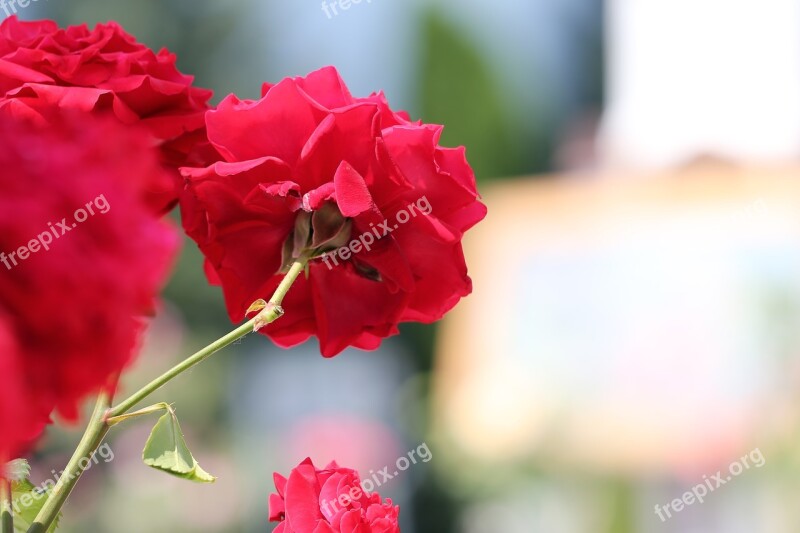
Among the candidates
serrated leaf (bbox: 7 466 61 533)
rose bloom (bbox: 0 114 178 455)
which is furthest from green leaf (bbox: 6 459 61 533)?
rose bloom (bbox: 0 114 178 455)

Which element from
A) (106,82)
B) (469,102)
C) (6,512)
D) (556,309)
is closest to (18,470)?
(6,512)

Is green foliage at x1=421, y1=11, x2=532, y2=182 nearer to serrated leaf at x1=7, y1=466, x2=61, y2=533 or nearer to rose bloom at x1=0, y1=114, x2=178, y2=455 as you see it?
serrated leaf at x1=7, y1=466, x2=61, y2=533

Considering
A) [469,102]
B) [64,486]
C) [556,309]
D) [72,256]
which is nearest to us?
[72,256]

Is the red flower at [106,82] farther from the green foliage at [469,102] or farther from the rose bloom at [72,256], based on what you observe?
the green foliage at [469,102]

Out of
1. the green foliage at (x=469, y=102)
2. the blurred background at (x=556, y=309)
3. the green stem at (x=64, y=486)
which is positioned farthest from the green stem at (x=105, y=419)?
the green foliage at (x=469, y=102)

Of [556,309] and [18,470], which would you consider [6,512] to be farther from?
[556,309]

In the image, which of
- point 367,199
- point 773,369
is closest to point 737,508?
point 773,369

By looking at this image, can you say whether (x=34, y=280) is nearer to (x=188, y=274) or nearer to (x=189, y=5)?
(x=188, y=274)
